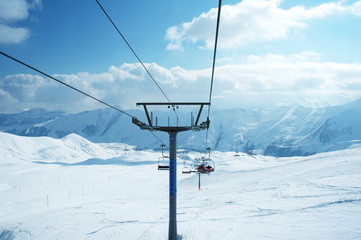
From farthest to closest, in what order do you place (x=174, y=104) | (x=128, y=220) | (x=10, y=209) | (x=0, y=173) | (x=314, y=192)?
(x=0, y=173), (x=10, y=209), (x=314, y=192), (x=128, y=220), (x=174, y=104)

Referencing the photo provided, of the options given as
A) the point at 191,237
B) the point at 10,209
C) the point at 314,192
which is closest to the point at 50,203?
the point at 10,209

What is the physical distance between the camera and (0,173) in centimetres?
8844

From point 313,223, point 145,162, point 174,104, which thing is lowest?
point 145,162

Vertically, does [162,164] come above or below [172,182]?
below

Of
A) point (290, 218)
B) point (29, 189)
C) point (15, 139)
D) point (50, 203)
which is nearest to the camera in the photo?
point (290, 218)

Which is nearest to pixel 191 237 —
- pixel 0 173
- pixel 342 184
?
pixel 342 184

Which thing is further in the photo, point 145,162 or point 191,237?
point 145,162

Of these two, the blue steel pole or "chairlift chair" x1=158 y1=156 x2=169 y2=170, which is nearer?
the blue steel pole

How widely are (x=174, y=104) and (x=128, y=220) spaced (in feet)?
54.6

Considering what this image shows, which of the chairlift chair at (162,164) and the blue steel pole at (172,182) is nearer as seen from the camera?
the blue steel pole at (172,182)

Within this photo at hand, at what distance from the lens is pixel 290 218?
1991 cm

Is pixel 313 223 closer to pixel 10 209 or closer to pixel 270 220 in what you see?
pixel 270 220

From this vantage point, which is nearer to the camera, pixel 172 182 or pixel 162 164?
pixel 172 182

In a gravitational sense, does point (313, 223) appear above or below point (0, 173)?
above
